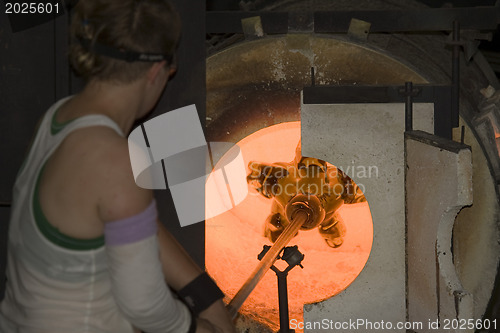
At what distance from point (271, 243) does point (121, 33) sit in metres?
2.38

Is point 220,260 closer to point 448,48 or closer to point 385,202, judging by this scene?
point 385,202

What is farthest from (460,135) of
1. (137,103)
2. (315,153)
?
(137,103)

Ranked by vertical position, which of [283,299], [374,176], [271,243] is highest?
[374,176]

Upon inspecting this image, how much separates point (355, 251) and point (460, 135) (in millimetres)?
1165

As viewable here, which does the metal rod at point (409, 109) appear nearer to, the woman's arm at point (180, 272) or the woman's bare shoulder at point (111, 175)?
→ the woman's arm at point (180, 272)

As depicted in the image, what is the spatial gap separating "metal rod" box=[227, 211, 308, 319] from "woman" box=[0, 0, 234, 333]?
715 mm

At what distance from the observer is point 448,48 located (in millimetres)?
3244

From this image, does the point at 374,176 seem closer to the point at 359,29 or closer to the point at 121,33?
the point at 359,29

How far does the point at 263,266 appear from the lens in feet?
8.50

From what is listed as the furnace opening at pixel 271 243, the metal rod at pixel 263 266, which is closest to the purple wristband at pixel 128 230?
the metal rod at pixel 263 266

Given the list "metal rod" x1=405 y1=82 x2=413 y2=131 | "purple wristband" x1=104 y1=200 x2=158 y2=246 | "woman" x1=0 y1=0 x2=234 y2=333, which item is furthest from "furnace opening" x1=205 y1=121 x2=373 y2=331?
"purple wristband" x1=104 y1=200 x2=158 y2=246

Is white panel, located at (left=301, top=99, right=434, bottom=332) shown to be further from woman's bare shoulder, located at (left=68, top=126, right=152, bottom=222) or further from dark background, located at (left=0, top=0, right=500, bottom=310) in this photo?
woman's bare shoulder, located at (left=68, top=126, right=152, bottom=222)

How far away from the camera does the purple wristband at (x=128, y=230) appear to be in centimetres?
144

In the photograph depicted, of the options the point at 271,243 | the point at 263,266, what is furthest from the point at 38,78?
the point at 271,243
